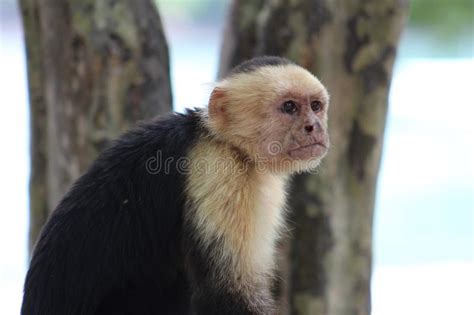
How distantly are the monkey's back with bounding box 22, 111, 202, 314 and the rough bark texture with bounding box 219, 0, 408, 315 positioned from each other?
886 mm

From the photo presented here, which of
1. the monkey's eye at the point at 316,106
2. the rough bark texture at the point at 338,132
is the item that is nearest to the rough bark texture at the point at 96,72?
the rough bark texture at the point at 338,132

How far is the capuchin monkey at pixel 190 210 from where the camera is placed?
2281 millimetres

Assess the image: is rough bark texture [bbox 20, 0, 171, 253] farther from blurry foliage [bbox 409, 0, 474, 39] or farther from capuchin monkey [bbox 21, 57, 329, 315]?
blurry foliage [bbox 409, 0, 474, 39]

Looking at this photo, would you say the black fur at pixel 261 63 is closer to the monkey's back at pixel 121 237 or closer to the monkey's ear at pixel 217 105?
the monkey's ear at pixel 217 105

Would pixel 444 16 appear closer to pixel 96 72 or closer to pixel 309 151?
pixel 96 72

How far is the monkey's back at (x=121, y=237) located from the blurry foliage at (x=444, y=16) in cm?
882

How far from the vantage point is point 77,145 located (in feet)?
10.5

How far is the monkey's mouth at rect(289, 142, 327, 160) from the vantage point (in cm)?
244

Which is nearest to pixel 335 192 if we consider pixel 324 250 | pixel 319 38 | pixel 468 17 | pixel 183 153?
pixel 324 250

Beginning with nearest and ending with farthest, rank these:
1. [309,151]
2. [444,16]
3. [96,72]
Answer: [309,151]
[96,72]
[444,16]

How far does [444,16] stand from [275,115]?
8.94 metres

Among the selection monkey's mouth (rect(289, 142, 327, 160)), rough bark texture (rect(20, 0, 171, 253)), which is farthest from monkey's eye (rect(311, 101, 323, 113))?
rough bark texture (rect(20, 0, 171, 253))

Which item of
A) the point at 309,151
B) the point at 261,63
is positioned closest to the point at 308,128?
the point at 309,151

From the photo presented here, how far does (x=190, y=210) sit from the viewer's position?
2.33 metres
